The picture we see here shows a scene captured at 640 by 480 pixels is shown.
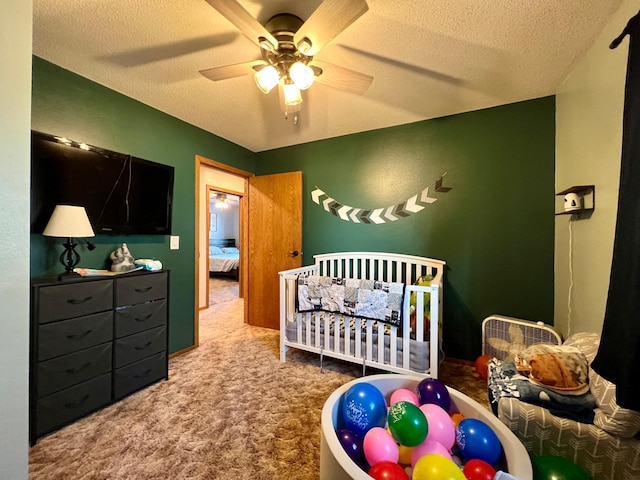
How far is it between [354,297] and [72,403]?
6.36ft

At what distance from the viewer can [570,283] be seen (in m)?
1.86

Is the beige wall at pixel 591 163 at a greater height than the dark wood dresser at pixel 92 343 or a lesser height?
greater

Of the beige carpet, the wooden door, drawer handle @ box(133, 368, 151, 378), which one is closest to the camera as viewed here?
the beige carpet

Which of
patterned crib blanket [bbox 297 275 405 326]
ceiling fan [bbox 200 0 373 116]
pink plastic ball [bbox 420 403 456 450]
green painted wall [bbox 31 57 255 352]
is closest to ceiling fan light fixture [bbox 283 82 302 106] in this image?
ceiling fan [bbox 200 0 373 116]

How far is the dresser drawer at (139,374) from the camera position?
5.80 ft

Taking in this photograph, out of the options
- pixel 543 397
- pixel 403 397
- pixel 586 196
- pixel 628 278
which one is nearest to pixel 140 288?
pixel 403 397

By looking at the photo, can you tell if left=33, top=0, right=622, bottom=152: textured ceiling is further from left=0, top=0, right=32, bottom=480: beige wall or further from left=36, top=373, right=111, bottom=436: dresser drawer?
left=36, top=373, right=111, bottom=436: dresser drawer

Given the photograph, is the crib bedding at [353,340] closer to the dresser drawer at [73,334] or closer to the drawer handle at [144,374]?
the drawer handle at [144,374]

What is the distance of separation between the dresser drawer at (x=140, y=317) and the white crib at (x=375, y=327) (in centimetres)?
100

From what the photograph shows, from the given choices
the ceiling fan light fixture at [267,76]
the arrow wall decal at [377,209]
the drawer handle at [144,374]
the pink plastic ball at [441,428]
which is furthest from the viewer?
the arrow wall decal at [377,209]

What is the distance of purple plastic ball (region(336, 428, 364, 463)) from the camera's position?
1.11 meters

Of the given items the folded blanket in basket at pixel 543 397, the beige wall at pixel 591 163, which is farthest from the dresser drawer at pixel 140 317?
the beige wall at pixel 591 163

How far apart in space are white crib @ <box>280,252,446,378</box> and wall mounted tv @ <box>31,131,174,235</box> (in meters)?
1.31

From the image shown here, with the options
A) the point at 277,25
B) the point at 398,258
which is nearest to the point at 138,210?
the point at 277,25
